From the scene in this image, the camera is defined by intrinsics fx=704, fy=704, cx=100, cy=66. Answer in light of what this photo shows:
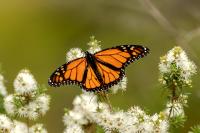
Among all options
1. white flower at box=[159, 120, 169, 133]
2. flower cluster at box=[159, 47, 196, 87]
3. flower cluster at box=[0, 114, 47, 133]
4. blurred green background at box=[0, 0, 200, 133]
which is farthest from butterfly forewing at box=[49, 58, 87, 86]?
blurred green background at box=[0, 0, 200, 133]

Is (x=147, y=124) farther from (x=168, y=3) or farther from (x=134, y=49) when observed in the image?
(x=168, y=3)

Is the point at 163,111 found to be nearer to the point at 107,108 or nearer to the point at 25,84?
the point at 107,108

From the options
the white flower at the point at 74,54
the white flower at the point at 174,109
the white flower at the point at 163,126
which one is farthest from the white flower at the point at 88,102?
the white flower at the point at 163,126

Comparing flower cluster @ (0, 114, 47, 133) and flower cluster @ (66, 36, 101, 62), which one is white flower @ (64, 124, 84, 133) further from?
flower cluster @ (66, 36, 101, 62)

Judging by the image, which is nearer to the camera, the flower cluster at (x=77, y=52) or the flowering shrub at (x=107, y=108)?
the flowering shrub at (x=107, y=108)

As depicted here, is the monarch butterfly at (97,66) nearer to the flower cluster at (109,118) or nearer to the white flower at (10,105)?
the flower cluster at (109,118)

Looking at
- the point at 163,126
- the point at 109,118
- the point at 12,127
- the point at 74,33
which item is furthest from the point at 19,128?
the point at 74,33

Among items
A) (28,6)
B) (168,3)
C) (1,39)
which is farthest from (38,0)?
(168,3)
